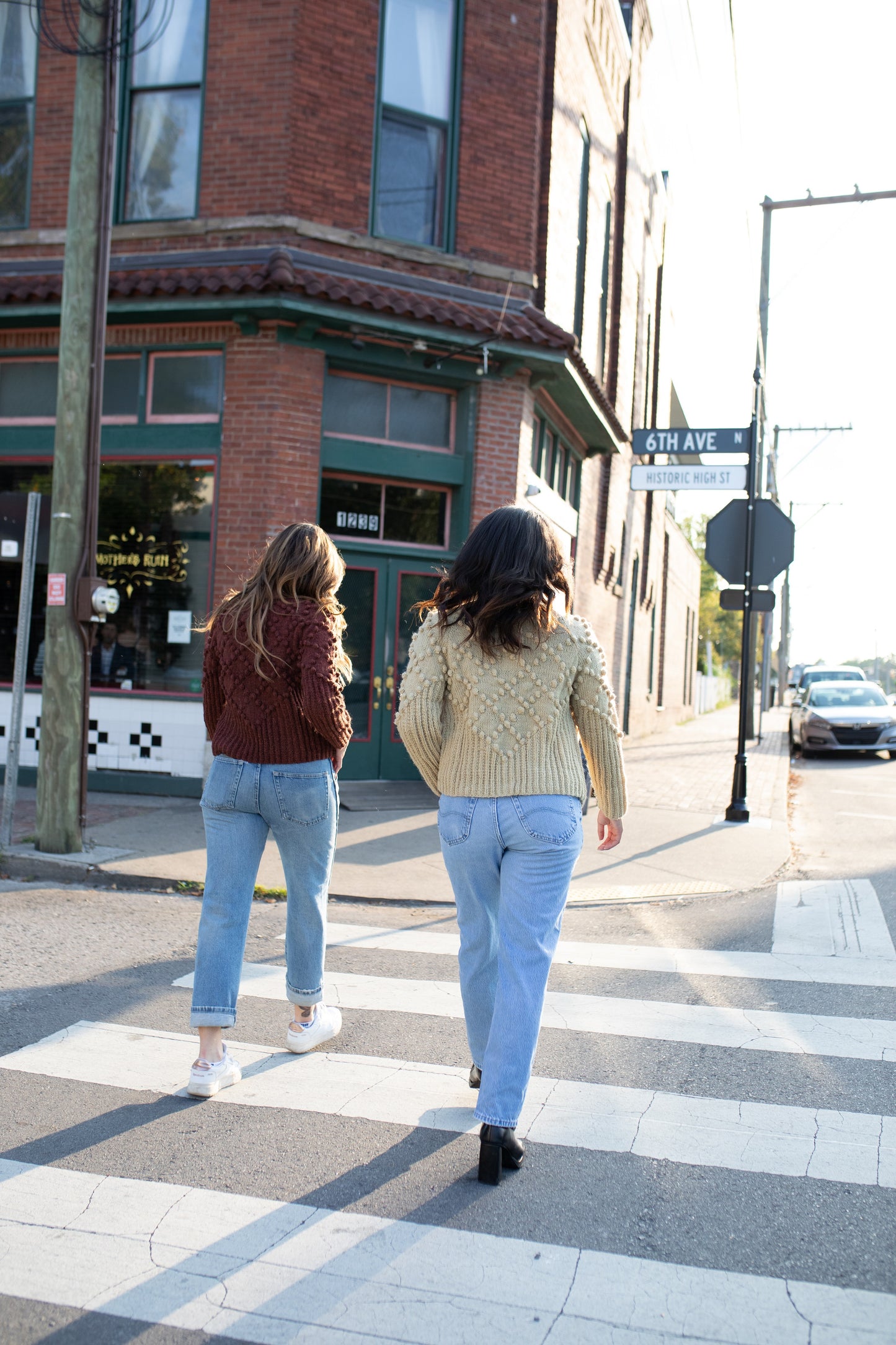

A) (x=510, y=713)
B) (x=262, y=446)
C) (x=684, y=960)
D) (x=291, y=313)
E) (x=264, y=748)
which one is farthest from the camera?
(x=262, y=446)

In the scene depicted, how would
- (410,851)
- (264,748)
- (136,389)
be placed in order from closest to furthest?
(264,748), (410,851), (136,389)

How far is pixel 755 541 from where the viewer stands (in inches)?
440

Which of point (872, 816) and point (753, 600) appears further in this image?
point (872, 816)

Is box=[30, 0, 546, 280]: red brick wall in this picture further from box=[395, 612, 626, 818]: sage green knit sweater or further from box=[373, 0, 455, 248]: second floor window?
box=[395, 612, 626, 818]: sage green knit sweater

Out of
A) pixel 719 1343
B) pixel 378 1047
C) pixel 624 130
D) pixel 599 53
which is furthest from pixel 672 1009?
pixel 624 130

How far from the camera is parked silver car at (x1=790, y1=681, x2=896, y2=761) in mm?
20344

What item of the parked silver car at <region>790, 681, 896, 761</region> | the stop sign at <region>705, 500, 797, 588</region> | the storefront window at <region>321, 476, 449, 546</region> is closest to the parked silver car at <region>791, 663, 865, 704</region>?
the parked silver car at <region>790, 681, 896, 761</region>

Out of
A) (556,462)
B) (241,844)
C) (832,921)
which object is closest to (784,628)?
(556,462)

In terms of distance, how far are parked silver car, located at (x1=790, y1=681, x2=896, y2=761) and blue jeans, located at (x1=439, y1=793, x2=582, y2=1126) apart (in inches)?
729

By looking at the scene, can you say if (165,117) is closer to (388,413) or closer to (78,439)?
(388,413)

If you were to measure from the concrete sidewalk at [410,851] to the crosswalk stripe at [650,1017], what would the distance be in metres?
2.01

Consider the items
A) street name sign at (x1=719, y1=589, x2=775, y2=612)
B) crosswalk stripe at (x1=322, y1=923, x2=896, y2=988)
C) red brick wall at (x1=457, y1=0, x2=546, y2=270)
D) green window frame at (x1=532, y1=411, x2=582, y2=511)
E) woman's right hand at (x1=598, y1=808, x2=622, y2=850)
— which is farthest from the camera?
green window frame at (x1=532, y1=411, x2=582, y2=511)

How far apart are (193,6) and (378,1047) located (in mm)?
11044

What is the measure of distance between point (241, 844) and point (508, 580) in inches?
57.3
